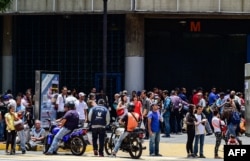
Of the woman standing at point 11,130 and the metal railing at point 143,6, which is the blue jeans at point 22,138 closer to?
the woman standing at point 11,130

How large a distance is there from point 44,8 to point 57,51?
10.6 ft

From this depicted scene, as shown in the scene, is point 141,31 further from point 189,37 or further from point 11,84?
point 11,84

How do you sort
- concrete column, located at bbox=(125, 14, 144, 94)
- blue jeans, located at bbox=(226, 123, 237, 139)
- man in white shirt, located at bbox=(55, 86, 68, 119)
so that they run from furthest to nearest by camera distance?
concrete column, located at bbox=(125, 14, 144, 94), man in white shirt, located at bbox=(55, 86, 68, 119), blue jeans, located at bbox=(226, 123, 237, 139)

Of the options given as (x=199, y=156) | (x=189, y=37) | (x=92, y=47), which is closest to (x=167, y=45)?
(x=189, y=37)

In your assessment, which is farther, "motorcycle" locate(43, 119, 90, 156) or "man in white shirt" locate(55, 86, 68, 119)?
"man in white shirt" locate(55, 86, 68, 119)

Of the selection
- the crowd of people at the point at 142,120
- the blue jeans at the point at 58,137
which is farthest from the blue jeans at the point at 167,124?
the blue jeans at the point at 58,137

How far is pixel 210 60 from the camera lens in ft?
133

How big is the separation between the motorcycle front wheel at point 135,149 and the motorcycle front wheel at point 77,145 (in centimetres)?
163

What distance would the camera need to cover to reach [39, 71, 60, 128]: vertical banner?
86.9ft

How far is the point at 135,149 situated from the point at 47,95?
498 centimetres

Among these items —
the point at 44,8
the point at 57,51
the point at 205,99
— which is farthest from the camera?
the point at 57,51

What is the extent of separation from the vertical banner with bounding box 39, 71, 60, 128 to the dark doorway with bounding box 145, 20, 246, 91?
13.5 m

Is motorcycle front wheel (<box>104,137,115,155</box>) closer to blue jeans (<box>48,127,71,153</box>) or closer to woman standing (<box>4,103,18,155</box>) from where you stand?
blue jeans (<box>48,127,71,153</box>)

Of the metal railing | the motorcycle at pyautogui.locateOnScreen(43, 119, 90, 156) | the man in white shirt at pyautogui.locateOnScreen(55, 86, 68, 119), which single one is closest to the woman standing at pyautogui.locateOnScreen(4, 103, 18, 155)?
the motorcycle at pyautogui.locateOnScreen(43, 119, 90, 156)
